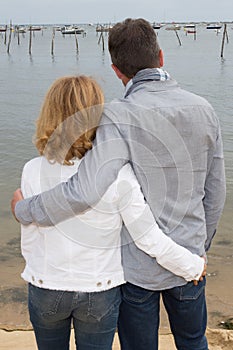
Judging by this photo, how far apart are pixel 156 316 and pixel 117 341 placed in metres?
1.17

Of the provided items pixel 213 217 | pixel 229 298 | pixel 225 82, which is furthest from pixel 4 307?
pixel 225 82

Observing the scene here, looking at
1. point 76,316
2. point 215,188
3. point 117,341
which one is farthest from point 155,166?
point 117,341

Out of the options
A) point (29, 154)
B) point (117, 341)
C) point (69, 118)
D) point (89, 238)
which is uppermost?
point (69, 118)

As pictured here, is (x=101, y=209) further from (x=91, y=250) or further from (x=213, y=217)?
(x=213, y=217)

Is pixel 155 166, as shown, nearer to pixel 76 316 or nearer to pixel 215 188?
pixel 215 188

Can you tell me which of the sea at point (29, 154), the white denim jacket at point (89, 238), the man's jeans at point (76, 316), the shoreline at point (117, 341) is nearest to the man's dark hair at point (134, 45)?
the sea at point (29, 154)

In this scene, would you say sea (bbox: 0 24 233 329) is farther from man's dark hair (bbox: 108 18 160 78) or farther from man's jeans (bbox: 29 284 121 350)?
man's jeans (bbox: 29 284 121 350)

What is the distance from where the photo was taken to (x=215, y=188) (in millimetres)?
2197

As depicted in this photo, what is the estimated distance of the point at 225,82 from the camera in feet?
80.1

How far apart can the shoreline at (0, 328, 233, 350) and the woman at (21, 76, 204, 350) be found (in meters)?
1.38

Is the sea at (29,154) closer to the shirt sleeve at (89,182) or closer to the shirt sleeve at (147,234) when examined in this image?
the shirt sleeve at (89,182)

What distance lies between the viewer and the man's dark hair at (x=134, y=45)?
6.41 feet

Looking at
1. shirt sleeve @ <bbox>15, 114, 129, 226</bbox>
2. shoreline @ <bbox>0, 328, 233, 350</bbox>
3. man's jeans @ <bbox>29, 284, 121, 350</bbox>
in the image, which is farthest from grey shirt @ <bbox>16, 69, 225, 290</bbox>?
shoreline @ <bbox>0, 328, 233, 350</bbox>

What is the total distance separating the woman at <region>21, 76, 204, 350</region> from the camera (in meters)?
Result: 1.87
